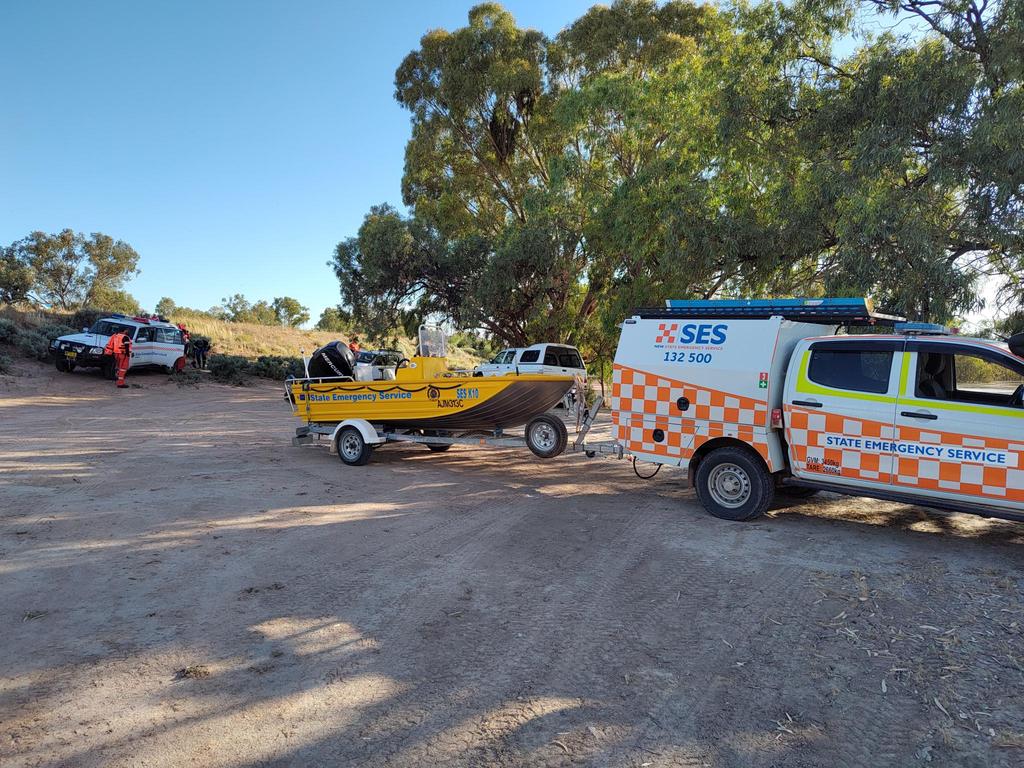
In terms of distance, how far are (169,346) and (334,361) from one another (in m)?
16.0

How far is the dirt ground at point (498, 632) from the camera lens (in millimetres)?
3049

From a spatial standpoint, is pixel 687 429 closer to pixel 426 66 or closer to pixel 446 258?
pixel 446 258

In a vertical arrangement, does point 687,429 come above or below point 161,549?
above

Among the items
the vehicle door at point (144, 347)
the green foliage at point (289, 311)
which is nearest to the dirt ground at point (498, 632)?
the vehicle door at point (144, 347)

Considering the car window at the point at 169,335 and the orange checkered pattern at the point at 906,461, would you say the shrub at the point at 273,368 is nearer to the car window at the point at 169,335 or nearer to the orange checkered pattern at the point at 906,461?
the car window at the point at 169,335

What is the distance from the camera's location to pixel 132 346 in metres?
22.7

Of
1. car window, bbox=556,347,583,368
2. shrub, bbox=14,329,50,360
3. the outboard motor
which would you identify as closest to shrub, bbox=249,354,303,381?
shrub, bbox=14,329,50,360

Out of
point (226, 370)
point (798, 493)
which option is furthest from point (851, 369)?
point (226, 370)

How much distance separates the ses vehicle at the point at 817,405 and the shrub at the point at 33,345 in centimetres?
2406

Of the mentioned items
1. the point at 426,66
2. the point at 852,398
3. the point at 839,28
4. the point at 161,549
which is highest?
the point at 426,66

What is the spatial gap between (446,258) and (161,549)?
61.4ft

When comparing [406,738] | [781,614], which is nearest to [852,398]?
[781,614]

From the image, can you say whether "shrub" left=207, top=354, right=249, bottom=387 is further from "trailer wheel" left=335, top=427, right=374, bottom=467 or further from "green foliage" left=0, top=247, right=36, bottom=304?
"green foliage" left=0, top=247, right=36, bottom=304

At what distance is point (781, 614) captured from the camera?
4.45 meters
